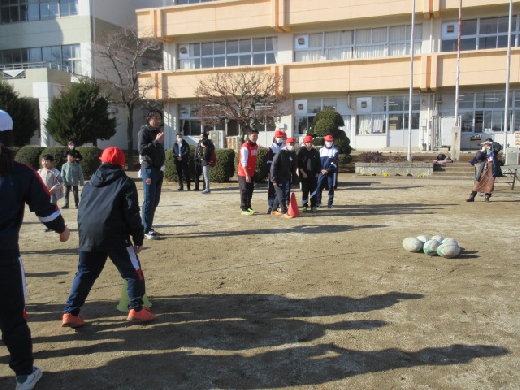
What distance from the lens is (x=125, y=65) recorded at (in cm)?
3238

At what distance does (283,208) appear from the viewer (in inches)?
392

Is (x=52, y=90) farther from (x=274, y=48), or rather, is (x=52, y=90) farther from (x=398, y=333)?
(x=398, y=333)

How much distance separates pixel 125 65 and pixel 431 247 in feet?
98.2

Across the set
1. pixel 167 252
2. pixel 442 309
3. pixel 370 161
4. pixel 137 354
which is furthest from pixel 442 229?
pixel 370 161

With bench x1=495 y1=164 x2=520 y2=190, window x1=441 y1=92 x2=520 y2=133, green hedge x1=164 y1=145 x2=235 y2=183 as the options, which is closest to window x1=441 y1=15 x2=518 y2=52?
window x1=441 y1=92 x2=520 y2=133

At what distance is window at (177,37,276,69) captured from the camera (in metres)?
31.4

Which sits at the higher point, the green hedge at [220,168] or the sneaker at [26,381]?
the green hedge at [220,168]

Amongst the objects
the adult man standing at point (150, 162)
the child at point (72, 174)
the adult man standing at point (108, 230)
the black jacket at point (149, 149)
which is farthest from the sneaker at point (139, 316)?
the child at point (72, 174)

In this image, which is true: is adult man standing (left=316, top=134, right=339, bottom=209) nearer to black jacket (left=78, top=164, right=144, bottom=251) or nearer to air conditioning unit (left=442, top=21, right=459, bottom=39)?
black jacket (left=78, top=164, right=144, bottom=251)

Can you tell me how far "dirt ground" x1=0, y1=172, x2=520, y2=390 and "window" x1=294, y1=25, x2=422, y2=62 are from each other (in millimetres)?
22786

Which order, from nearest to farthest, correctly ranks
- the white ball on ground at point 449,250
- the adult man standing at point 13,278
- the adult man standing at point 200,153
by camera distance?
1. the adult man standing at point 13,278
2. the white ball on ground at point 449,250
3. the adult man standing at point 200,153

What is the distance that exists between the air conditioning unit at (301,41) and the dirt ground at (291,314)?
24.1m

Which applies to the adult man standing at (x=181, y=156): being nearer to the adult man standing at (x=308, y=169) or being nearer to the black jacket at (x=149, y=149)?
the adult man standing at (x=308, y=169)

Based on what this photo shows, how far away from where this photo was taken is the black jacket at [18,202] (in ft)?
10.5
